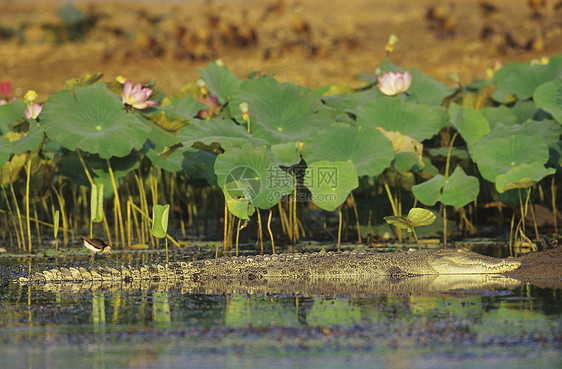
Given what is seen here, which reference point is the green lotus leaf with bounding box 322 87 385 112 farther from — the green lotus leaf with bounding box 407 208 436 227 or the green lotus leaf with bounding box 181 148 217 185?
the green lotus leaf with bounding box 407 208 436 227

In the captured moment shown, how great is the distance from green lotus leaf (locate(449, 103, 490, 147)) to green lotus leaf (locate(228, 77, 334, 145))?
1.15 meters

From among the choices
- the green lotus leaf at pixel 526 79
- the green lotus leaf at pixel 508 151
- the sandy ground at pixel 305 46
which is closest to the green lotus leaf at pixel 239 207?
the green lotus leaf at pixel 508 151

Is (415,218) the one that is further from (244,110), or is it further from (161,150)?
(161,150)

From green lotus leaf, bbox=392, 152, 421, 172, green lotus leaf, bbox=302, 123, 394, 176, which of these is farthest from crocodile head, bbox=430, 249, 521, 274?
green lotus leaf, bbox=392, 152, 421, 172

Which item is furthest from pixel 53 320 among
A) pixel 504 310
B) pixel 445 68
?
pixel 445 68

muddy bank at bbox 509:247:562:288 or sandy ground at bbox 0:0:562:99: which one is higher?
sandy ground at bbox 0:0:562:99

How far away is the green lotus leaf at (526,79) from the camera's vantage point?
9.11 metres

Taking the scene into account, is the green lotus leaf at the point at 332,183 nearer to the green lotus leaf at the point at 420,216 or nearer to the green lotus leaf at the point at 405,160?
the green lotus leaf at the point at 420,216

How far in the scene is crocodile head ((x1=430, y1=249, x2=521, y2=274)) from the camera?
19.7ft

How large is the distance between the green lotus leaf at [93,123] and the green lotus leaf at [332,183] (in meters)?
1.53

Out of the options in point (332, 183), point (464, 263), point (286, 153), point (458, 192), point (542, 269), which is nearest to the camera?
point (542, 269)

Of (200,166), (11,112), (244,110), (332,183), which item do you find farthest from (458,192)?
(11,112)

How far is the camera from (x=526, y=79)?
9.20 meters

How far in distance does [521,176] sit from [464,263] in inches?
44.5
